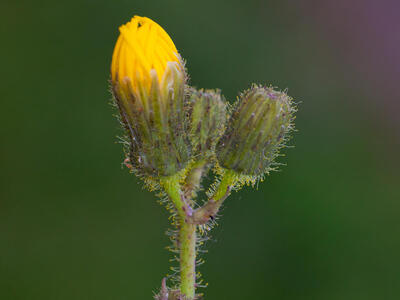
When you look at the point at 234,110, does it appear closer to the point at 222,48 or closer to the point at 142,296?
the point at 142,296

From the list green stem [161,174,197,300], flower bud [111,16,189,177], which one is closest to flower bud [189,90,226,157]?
flower bud [111,16,189,177]

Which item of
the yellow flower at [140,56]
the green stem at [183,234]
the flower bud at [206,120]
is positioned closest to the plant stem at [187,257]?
the green stem at [183,234]

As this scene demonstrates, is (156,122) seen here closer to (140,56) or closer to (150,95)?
(150,95)

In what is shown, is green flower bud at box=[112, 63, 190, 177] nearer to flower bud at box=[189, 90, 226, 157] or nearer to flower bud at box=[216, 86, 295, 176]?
flower bud at box=[189, 90, 226, 157]

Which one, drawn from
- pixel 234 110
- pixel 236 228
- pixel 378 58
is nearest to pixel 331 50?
pixel 378 58

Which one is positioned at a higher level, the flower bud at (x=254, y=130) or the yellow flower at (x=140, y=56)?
the yellow flower at (x=140, y=56)

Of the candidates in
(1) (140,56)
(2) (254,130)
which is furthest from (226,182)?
(1) (140,56)

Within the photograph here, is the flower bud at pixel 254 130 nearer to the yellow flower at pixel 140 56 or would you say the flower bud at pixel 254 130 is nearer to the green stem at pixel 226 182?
the green stem at pixel 226 182
